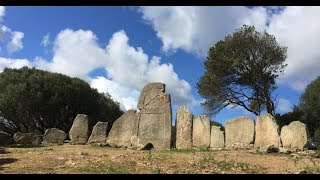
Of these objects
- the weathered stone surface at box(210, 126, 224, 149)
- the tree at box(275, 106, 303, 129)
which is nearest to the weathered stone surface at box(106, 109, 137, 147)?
the weathered stone surface at box(210, 126, 224, 149)

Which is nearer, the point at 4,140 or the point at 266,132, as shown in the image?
the point at 266,132

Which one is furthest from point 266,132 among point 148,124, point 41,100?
point 41,100

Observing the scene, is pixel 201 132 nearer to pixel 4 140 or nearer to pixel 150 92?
pixel 150 92

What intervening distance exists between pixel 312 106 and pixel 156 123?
16894mm

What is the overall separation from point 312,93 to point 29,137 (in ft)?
74.2

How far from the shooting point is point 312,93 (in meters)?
36.0

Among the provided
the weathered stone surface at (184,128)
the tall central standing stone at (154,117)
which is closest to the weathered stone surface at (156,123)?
the tall central standing stone at (154,117)

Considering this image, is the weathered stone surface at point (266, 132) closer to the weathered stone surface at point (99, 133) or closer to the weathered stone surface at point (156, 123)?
the weathered stone surface at point (156, 123)

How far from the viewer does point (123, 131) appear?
81.6ft

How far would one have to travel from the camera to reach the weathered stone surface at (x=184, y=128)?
2320 cm

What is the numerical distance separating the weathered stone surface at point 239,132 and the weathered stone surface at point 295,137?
1.69 m
